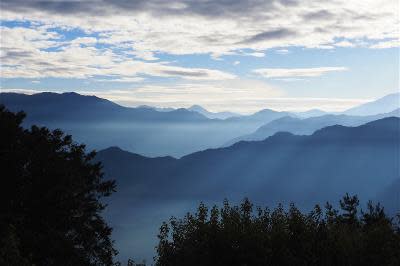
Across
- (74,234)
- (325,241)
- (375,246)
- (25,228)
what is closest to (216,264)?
(325,241)

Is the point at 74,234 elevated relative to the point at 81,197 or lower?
lower

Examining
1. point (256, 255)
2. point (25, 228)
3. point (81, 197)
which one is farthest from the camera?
point (81, 197)

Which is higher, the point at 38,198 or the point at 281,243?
the point at 38,198

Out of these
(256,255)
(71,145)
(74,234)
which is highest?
(71,145)

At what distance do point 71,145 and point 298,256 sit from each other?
39.2m

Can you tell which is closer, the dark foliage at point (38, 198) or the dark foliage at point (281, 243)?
the dark foliage at point (281, 243)

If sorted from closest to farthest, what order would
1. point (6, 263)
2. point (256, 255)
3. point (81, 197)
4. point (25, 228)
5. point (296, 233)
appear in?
point (6, 263) < point (256, 255) < point (296, 233) < point (25, 228) < point (81, 197)

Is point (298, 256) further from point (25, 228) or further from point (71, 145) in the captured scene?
point (71, 145)

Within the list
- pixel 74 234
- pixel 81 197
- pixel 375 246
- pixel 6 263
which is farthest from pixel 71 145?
Answer: pixel 375 246

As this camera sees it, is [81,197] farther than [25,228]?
Yes

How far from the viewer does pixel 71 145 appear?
59344mm

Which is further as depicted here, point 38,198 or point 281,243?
point 38,198

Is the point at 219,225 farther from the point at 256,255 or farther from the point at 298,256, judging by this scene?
the point at 298,256

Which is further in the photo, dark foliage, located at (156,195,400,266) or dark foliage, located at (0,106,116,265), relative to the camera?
dark foliage, located at (0,106,116,265)
